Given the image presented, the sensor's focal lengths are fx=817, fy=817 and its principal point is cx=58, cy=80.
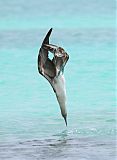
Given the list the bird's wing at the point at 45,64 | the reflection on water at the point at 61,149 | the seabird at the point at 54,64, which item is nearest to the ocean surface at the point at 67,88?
the reflection on water at the point at 61,149

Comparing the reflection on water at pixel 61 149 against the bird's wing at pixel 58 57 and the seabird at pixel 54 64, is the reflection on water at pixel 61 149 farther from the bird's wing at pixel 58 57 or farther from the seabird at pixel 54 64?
the bird's wing at pixel 58 57

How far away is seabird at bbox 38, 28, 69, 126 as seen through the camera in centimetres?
700

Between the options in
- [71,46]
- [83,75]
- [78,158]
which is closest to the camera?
[78,158]

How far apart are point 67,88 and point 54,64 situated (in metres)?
2.64

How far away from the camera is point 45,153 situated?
6785 mm

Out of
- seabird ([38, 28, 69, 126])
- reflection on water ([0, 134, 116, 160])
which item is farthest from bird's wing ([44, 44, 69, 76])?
reflection on water ([0, 134, 116, 160])

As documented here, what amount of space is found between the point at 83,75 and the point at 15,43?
12.5ft

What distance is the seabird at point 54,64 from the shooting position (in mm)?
7000

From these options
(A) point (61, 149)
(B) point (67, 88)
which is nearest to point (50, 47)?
(A) point (61, 149)

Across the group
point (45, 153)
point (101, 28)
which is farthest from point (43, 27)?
point (45, 153)

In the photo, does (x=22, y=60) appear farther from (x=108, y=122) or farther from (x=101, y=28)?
(x=108, y=122)

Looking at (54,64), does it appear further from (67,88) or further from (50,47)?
(67,88)

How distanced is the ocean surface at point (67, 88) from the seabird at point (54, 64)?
1.60 ft

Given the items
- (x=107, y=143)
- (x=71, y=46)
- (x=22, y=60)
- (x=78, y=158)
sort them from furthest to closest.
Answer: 1. (x=71, y=46)
2. (x=22, y=60)
3. (x=107, y=143)
4. (x=78, y=158)
